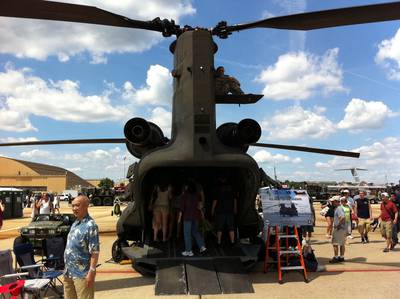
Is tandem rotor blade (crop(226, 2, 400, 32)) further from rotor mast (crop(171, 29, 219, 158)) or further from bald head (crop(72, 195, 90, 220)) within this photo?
bald head (crop(72, 195, 90, 220))

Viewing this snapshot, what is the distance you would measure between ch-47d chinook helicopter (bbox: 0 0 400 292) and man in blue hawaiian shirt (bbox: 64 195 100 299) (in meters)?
2.67

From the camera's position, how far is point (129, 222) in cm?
874

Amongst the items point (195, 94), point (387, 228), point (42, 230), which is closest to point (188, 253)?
point (195, 94)

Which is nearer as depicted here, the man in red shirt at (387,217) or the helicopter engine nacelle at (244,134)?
the helicopter engine nacelle at (244,134)

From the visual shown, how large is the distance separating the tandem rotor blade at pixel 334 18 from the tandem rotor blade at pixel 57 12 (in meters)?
2.60

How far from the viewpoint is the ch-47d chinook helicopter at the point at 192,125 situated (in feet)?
22.0

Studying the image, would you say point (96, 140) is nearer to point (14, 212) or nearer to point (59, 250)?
point (59, 250)

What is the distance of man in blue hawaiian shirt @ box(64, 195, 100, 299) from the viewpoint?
4629 millimetres

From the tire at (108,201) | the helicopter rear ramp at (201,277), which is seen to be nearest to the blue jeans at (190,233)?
the helicopter rear ramp at (201,277)

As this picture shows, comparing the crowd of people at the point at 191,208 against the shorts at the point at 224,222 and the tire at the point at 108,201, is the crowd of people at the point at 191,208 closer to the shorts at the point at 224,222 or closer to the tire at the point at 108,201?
the shorts at the point at 224,222

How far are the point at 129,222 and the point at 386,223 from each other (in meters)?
7.69

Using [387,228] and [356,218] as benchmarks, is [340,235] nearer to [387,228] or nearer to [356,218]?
[387,228]

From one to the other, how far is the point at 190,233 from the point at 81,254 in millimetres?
3769

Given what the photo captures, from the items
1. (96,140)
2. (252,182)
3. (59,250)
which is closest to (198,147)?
(252,182)
